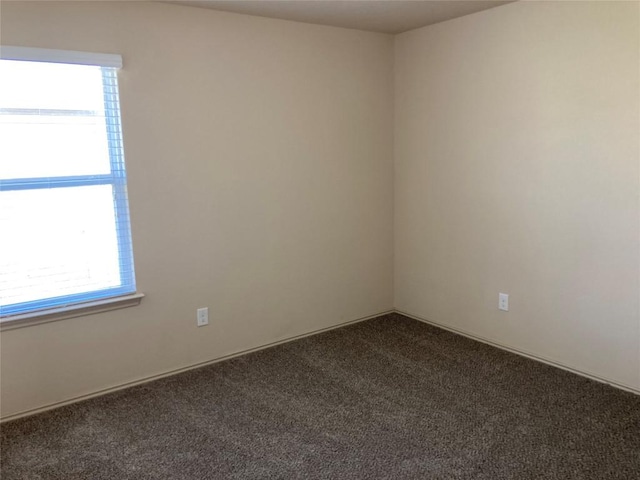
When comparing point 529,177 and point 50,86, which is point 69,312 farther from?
point 529,177

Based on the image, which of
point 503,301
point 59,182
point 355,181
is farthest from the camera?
point 355,181

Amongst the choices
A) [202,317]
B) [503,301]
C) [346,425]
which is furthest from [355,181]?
[346,425]

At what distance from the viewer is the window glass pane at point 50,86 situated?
8.30 ft

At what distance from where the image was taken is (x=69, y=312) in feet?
9.22

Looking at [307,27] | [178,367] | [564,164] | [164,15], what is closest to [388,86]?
[307,27]

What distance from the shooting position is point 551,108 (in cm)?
303

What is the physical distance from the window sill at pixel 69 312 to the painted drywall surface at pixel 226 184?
Answer: 4 centimetres

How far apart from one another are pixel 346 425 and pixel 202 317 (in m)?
1.21

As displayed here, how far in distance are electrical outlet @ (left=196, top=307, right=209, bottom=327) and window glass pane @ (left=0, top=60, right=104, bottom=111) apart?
132 centimetres

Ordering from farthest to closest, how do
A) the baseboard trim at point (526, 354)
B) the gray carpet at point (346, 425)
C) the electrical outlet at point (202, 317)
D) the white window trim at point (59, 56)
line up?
the electrical outlet at point (202, 317) → the baseboard trim at point (526, 354) → the white window trim at point (59, 56) → the gray carpet at point (346, 425)

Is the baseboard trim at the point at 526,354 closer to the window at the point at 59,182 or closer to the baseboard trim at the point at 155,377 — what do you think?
the baseboard trim at the point at 155,377

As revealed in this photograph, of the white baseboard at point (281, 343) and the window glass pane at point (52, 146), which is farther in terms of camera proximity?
the white baseboard at point (281, 343)

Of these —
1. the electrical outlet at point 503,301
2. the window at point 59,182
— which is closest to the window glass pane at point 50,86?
the window at point 59,182

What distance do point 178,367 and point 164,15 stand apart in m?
2.09
